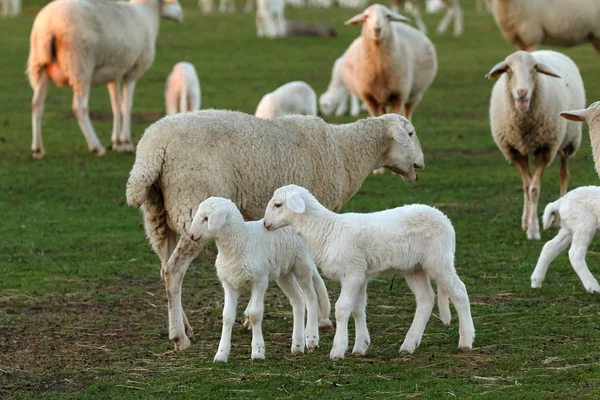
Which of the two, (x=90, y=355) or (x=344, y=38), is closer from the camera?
(x=90, y=355)

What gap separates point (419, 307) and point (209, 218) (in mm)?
1269

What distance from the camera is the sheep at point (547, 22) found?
1498cm

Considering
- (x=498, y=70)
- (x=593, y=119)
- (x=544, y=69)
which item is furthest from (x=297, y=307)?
(x=544, y=69)

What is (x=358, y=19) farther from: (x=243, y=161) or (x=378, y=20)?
(x=243, y=161)

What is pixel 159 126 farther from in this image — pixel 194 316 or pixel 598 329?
pixel 598 329

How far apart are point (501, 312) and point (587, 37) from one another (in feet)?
31.2

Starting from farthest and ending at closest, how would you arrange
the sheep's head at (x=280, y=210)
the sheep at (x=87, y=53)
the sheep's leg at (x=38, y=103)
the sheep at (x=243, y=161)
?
the sheep's leg at (x=38, y=103), the sheep at (x=87, y=53), the sheep at (x=243, y=161), the sheep's head at (x=280, y=210)

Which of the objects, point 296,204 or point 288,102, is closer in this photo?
point 296,204

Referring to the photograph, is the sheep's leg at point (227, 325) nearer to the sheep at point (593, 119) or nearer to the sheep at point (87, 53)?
the sheep at point (593, 119)

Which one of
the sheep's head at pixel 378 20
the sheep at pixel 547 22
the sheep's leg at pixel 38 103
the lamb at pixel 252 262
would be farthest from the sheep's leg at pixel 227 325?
the sheep at pixel 547 22

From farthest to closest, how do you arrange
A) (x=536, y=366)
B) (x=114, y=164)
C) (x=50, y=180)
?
(x=114, y=164), (x=50, y=180), (x=536, y=366)

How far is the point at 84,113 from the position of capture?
1453 centimetres

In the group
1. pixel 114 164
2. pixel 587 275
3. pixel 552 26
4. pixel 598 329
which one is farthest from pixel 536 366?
pixel 552 26

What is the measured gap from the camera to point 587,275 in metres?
7.90
